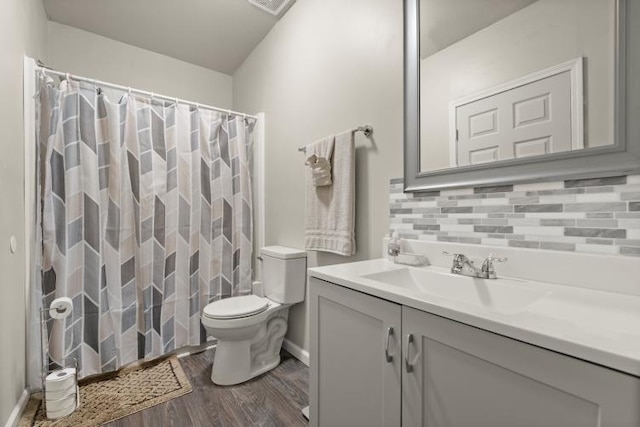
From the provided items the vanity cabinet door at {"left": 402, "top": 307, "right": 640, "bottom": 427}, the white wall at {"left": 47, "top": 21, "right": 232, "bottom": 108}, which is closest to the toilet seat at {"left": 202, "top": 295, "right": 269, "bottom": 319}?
the vanity cabinet door at {"left": 402, "top": 307, "right": 640, "bottom": 427}

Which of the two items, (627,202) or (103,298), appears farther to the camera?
(103,298)

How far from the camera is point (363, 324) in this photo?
0.93 m

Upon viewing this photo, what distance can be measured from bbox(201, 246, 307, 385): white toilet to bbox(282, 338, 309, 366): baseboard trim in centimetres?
11

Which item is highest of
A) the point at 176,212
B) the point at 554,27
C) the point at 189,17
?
the point at 189,17

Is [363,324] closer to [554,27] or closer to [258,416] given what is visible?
[258,416]

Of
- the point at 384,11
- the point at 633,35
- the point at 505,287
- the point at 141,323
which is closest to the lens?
the point at 633,35

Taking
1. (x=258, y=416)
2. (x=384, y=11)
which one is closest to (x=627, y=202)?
(x=384, y=11)

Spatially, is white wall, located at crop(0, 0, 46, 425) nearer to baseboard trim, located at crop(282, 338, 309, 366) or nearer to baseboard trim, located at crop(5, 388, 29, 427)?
baseboard trim, located at crop(5, 388, 29, 427)

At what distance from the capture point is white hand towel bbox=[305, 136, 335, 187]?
163cm

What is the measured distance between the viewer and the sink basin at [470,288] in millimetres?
885

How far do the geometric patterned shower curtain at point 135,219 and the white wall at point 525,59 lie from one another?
1.61 meters

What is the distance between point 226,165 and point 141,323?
1.27 metres

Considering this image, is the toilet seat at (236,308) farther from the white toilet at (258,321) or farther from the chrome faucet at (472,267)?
the chrome faucet at (472,267)

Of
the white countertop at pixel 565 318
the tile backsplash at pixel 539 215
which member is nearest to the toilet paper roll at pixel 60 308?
the white countertop at pixel 565 318
